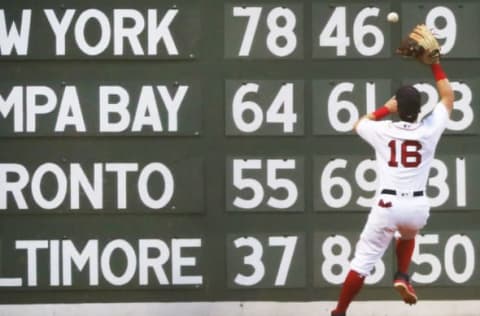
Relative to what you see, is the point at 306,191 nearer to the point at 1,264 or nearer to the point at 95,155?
the point at 95,155

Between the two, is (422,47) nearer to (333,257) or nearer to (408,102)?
(408,102)

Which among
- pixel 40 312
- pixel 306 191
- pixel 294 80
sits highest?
pixel 294 80

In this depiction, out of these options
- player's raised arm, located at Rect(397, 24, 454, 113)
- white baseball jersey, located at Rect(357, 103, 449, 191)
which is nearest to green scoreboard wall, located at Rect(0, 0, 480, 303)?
player's raised arm, located at Rect(397, 24, 454, 113)

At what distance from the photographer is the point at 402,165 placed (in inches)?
297

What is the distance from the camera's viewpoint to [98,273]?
8414mm

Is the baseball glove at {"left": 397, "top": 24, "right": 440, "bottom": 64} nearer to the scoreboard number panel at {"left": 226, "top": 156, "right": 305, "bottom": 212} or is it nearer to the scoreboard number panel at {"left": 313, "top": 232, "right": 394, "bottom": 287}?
the scoreboard number panel at {"left": 226, "top": 156, "right": 305, "bottom": 212}

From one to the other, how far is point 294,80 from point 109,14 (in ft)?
4.59

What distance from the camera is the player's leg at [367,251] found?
297 inches

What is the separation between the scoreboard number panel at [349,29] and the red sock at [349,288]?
1.67 m

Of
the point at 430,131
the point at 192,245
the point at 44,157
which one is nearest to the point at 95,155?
the point at 44,157

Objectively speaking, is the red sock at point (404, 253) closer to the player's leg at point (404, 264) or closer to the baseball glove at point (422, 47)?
the player's leg at point (404, 264)

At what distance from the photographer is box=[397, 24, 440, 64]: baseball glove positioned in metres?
7.61

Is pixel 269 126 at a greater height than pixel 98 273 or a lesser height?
greater

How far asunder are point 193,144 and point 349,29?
1.38m
